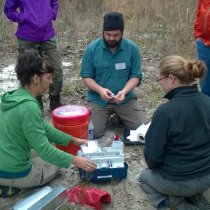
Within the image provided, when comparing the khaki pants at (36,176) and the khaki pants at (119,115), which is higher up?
the khaki pants at (119,115)

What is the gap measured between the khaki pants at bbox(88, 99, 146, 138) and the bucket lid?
1.61 feet

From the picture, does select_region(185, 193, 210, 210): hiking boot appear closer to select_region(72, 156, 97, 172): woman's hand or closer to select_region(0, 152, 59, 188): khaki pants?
select_region(72, 156, 97, 172): woman's hand

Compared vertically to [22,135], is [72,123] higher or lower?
lower

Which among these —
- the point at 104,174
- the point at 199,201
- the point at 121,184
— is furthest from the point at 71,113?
the point at 199,201

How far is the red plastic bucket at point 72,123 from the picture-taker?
3.70 m

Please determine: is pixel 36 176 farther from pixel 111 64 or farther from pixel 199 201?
pixel 111 64

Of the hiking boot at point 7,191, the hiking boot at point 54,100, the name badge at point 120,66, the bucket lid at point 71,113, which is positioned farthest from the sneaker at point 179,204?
the hiking boot at point 54,100

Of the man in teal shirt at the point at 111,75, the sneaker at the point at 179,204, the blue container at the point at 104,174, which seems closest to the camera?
the sneaker at the point at 179,204

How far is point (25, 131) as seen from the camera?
9.48 feet

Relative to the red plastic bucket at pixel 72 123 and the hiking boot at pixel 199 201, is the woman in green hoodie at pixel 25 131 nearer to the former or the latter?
the red plastic bucket at pixel 72 123

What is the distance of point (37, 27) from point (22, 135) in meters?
2.01

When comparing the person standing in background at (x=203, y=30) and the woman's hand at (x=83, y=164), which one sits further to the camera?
the person standing in background at (x=203, y=30)

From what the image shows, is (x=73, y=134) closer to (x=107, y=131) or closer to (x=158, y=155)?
(x=107, y=131)

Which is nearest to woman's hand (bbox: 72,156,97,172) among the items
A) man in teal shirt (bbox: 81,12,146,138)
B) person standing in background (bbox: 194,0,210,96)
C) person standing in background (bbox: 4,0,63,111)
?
man in teal shirt (bbox: 81,12,146,138)
